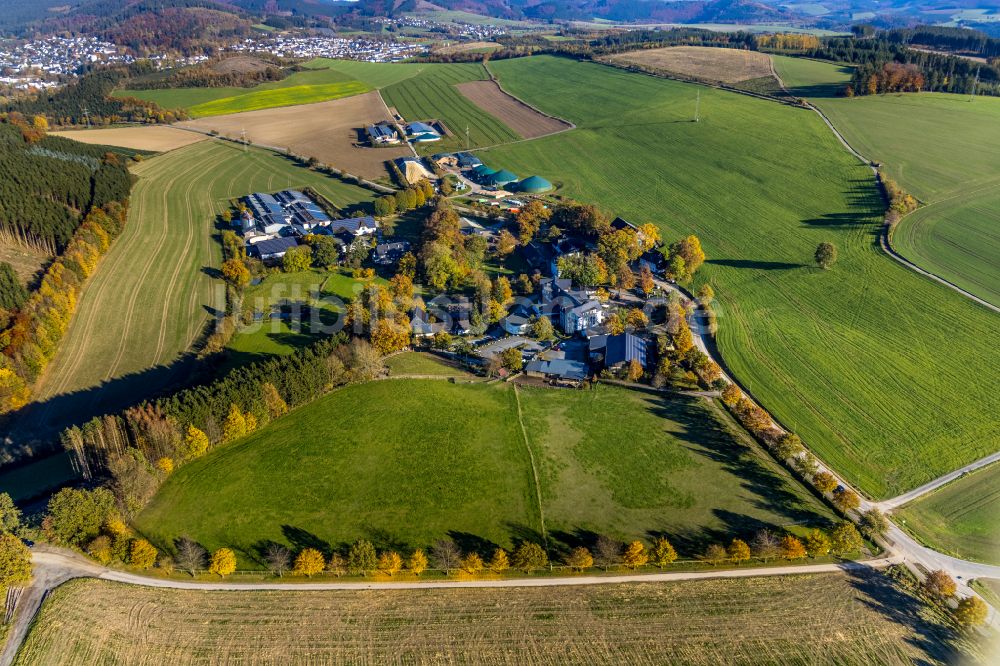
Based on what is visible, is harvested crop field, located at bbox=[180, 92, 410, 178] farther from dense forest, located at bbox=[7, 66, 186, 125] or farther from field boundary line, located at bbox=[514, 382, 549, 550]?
field boundary line, located at bbox=[514, 382, 549, 550]

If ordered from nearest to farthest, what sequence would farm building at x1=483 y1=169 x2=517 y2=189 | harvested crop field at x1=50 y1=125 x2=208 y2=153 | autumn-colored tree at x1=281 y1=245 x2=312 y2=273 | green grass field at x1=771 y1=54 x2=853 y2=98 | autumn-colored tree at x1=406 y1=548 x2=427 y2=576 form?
autumn-colored tree at x1=406 y1=548 x2=427 y2=576 → autumn-colored tree at x1=281 y1=245 x2=312 y2=273 → farm building at x1=483 y1=169 x2=517 y2=189 → harvested crop field at x1=50 y1=125 x2=208 y2=153 → green grass field at x1=771 y1=54 x2=853 y2=98

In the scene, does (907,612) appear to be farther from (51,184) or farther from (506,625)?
(51,184)

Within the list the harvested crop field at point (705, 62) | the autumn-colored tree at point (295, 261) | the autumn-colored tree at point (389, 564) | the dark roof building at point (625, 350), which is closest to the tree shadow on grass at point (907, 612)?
the dark roof building at point (625, 350)

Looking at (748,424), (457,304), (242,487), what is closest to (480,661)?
(242,487)

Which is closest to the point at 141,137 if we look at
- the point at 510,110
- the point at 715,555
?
the point at 510,110

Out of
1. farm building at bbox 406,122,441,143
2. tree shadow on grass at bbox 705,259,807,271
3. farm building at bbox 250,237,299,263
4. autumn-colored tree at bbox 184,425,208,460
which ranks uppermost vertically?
farm building at bbox 406,122,441,143

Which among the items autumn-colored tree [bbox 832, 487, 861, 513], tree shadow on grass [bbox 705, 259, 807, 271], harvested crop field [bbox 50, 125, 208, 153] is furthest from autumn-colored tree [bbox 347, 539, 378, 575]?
harvested crop field [bbox 50, 125, 208, 153]

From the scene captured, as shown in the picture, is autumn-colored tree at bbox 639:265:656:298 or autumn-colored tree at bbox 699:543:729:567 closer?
autumn-colored tree at bbox 699:543:729:567
